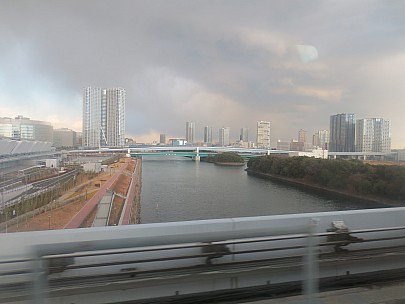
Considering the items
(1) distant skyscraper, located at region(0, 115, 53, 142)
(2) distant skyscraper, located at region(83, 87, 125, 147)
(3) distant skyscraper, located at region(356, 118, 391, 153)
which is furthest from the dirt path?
(3) distant skyscraper, located at region(356, 118, 391, 153)

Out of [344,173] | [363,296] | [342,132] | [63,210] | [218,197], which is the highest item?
[342,132]

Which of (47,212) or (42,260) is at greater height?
(42,260)

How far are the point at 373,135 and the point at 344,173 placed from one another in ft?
2.96

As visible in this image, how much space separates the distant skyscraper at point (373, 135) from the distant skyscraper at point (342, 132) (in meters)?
0.14

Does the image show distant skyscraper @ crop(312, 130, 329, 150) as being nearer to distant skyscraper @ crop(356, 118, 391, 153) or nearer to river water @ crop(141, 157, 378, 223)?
distant skyscraper @ crop(356, 118, 391, 153)

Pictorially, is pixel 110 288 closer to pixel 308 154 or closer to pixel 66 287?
pixel 66 287

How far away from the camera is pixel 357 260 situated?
1.81 m

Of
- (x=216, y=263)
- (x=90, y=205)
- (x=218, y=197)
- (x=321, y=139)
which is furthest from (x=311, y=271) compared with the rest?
(x=218, y=197)

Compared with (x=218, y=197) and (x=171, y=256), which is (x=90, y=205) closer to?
(x=171, y=256)

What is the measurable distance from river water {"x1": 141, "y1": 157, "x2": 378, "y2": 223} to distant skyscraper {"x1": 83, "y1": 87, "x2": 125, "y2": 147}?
221 centimetres

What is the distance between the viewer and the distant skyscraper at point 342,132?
5613 millimetres

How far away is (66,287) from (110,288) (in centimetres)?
19

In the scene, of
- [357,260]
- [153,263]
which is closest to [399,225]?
[357,260]

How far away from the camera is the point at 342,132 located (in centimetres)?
570
